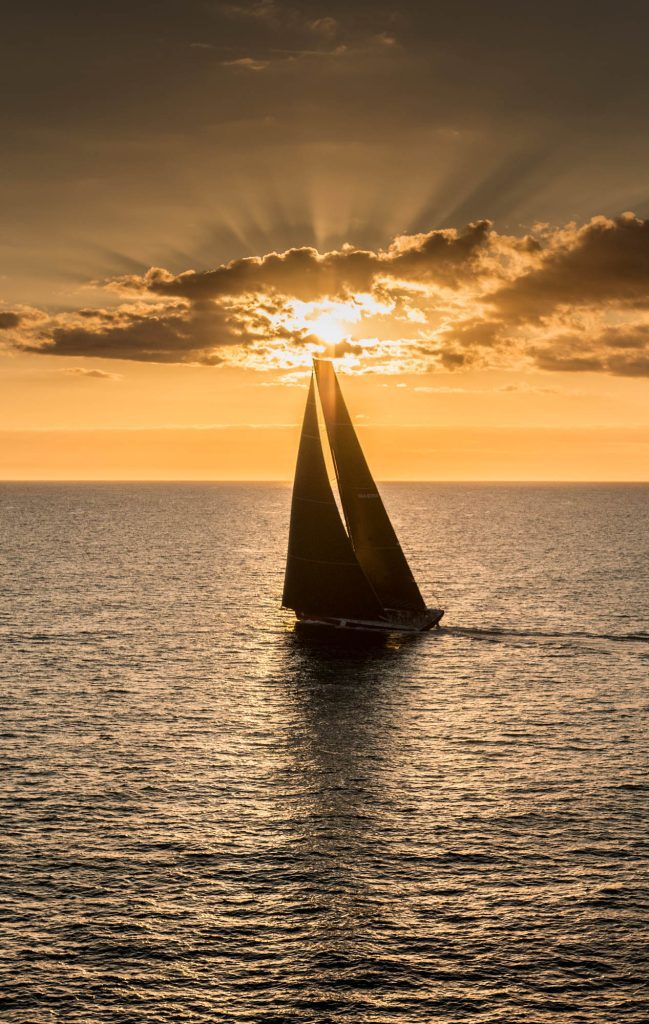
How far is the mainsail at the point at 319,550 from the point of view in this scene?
288ft

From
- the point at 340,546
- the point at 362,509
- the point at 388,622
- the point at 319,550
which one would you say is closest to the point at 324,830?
the point at 340,546

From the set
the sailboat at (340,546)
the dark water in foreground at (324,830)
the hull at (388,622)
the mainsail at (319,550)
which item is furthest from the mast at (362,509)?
the dark water in foreground at (324,830)

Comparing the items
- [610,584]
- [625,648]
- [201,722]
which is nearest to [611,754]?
[201,722]

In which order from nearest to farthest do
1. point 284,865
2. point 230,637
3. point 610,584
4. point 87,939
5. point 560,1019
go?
point 560,1019
point 87,939
point 284,865
point 230,637
point 610,584

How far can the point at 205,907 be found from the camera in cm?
3788

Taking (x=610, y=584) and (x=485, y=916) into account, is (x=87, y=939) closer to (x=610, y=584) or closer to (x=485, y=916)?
(x=485, y=916)

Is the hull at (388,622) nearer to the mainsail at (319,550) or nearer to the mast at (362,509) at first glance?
the mainsail at (319,550)

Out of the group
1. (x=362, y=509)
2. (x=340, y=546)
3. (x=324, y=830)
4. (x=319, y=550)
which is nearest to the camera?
(x=324, y=830)

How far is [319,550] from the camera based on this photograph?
3501 inches

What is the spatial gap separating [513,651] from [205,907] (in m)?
53.9

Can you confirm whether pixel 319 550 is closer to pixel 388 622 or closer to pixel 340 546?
pixel 340 546

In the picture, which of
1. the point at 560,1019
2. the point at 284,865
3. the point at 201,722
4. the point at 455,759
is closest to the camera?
the point at 560,1019

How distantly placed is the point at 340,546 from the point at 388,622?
9748 mm

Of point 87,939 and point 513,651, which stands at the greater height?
point 513,651
